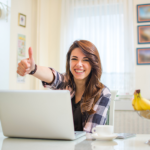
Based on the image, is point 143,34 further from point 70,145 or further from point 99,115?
point 70,145

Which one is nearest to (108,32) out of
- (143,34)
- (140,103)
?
(143,34)

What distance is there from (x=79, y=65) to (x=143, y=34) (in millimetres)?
1992

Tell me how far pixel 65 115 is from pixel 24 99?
0.18m

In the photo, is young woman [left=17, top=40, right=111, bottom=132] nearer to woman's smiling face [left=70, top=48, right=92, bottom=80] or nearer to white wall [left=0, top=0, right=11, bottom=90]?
woman's smiling face [left=70, top=48, right=92, bottom=80]

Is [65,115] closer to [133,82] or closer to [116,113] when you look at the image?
[116,113]

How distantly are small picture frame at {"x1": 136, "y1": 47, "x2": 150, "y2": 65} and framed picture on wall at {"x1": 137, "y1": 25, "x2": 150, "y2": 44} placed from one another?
0.11 meters

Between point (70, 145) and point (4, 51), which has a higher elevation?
point (4, 51)

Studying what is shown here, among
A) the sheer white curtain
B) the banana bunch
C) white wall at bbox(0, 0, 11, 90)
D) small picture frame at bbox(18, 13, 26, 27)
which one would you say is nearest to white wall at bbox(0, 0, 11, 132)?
white wall at bbox(0, 0, 11, 90)

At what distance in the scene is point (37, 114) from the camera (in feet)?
2.91

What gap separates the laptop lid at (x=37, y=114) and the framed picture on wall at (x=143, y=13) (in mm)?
2676

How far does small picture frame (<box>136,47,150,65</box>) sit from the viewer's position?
10.3 feet

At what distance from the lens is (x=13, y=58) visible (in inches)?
117

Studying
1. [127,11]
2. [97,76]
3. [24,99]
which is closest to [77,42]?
[97,76]

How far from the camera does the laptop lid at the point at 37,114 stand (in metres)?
0.86
